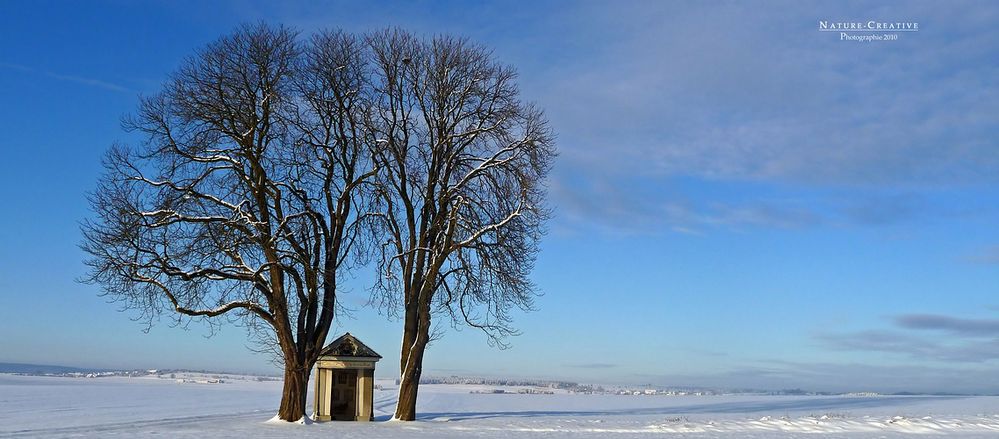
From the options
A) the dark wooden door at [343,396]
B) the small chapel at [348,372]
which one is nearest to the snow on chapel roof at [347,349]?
the small chapel at [348,372]

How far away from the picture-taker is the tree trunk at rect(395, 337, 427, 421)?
24.2 metres

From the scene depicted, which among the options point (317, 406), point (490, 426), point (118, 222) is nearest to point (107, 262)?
point (118, 222)

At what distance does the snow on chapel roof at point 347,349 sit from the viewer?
2400cm

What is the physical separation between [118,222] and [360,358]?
770 cm

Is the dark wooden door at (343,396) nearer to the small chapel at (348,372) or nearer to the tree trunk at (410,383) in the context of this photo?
the small chapel at (348,372)

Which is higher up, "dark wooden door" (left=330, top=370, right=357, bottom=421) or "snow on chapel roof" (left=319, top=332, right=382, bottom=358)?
"snow on chapel roof" (left=319, top=332, right=382, bottom=358)

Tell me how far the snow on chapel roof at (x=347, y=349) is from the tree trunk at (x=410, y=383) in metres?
0.98

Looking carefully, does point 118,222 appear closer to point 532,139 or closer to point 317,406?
point 317,406

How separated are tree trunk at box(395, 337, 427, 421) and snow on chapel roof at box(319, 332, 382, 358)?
980 millimetres

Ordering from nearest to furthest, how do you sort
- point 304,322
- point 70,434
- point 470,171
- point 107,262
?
point 70,434 < point 107,262 < point 304,322 < point 470,171

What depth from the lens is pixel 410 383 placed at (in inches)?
960

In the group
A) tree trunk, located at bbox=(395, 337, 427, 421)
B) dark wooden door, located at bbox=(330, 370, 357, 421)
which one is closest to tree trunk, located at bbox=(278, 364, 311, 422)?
dark wooden door, located at bbox=(330, 370, 357, 421)

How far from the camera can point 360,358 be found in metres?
24.0

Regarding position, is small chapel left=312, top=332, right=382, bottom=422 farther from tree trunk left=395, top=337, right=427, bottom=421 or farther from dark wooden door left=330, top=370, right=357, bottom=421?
tree trunk left=395, top=337, right=427, bottom=421
